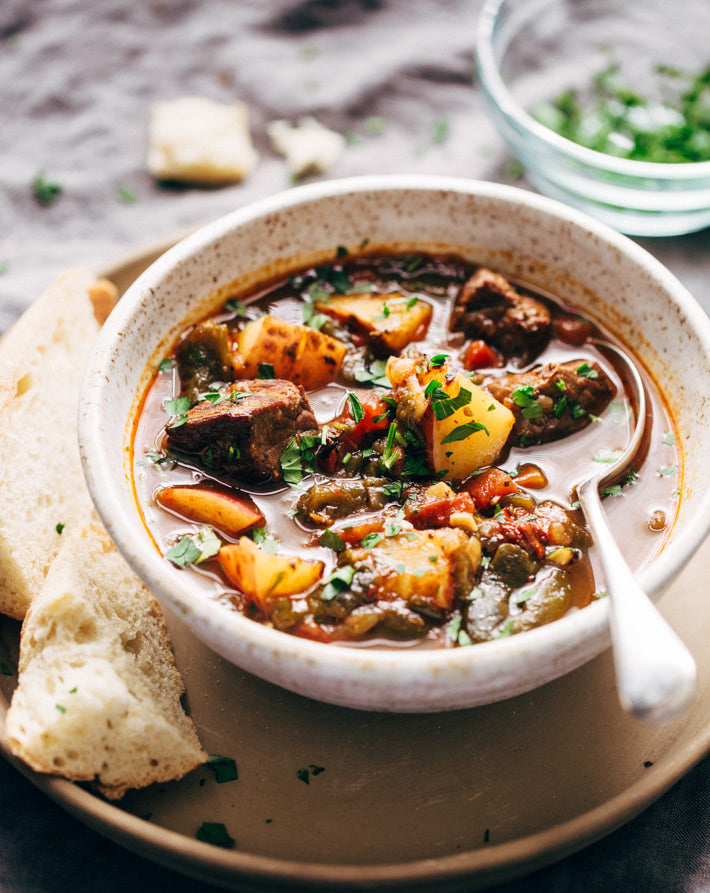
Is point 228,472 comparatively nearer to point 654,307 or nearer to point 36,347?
point 36,347

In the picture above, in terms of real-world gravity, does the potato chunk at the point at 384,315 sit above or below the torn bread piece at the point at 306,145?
above

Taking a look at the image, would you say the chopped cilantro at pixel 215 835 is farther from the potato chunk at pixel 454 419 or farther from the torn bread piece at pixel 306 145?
the torn bread piece at pixel 306 145

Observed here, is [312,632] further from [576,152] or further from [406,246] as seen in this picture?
[576,152]

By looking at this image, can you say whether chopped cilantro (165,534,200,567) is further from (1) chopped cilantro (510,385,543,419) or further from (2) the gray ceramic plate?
(1) chopped cilantro (510,385,543,419)

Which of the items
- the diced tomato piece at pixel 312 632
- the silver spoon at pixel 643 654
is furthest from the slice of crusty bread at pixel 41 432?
the silver spoon at pixel 643 654

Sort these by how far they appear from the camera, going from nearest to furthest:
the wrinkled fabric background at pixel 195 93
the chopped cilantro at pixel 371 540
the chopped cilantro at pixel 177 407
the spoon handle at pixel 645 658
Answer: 1. the spoon handle at pixel 645 658
2. the chopped cilantro at pixel 371 540
3. the chopped cilantro at pixel 177 407
4. the wrinkled fabric background at pixel 195 93

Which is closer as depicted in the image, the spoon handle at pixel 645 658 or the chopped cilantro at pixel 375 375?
the spoon handle at pixel 645 658

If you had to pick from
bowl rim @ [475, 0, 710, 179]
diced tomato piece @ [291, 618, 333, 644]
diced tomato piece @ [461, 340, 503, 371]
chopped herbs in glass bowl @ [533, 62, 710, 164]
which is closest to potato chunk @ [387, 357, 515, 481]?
diced tomato piece @ [461, 340, 503, 371]

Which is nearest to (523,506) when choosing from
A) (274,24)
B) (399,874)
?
(399,874)
